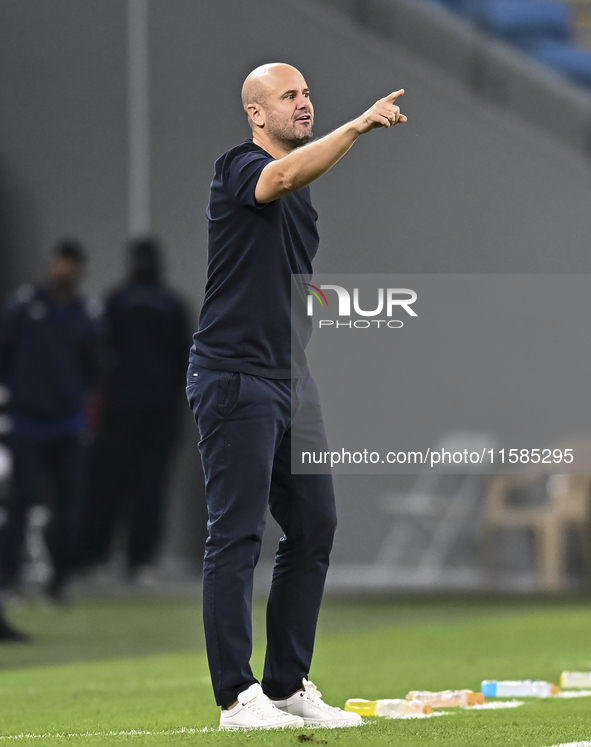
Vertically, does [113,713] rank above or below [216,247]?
below

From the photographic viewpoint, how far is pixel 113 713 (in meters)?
3.63

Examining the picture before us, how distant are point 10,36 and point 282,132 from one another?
25.3ft

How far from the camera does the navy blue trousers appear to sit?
9.83 ft

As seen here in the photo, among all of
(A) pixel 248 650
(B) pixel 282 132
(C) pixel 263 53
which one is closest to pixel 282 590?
(A) pixel 248 650

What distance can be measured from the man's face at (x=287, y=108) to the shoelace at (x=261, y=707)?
124 cm

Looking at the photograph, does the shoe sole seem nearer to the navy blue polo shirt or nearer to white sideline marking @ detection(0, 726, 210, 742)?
white sideline marking @ detection(0, 726, 210, 742)

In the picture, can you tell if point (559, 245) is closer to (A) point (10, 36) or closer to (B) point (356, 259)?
(B) point (356, 259)

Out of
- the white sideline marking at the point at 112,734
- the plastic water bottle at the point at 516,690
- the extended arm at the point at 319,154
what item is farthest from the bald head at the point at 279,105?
Answer: the plastic water bottle at the point at 516,690

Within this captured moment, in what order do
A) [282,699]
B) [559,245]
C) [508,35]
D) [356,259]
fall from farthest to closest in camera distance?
[508,35] < [559,245] < [356,259] < [282,699]

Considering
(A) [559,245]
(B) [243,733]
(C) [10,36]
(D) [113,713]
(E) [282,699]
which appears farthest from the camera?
(C) [10,36]

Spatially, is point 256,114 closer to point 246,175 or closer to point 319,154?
point 246,175

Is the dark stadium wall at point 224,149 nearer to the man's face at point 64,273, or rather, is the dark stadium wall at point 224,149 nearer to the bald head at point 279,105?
the man's face at point 64,273

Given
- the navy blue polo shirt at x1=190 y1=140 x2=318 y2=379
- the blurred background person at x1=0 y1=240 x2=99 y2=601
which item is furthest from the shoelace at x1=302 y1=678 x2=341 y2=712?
the blurred background person at x1=0 y1=240 x2=99 y2=601

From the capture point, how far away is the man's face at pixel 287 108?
3057mm
